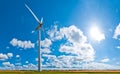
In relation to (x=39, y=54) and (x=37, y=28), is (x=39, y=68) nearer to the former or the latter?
(x=39, y=54)

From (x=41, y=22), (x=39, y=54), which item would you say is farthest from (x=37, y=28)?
(x=39, y=54)

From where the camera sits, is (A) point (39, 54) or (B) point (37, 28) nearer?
(A) point (39, 54)

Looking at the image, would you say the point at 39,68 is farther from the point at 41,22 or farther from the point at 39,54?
the point at 41,22

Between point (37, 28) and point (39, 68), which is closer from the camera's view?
point (39, 68)

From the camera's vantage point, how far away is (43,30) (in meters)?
88.5

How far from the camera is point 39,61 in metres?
85.5

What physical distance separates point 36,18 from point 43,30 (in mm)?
5002

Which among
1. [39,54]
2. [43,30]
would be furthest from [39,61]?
[43,30]

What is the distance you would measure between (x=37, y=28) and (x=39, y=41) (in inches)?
250

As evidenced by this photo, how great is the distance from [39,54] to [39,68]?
4376 mm

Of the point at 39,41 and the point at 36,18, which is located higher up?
the point at 36,18

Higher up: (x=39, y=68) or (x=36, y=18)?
(x=36, y=18)

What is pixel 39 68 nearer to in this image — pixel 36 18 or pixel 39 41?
pixel 39 41

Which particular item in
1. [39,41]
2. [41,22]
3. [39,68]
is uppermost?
[41,22]
